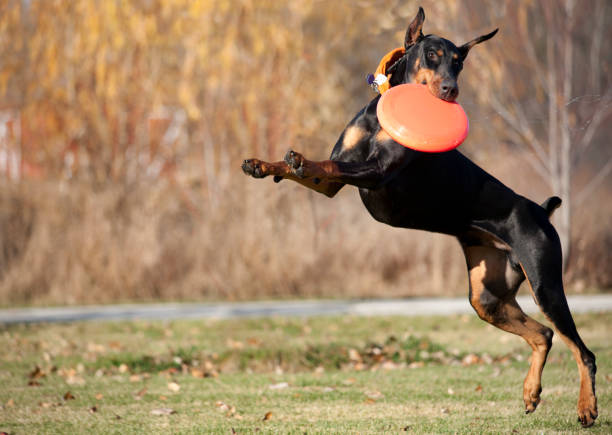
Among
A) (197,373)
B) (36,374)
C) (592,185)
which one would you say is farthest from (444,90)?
(592,185)

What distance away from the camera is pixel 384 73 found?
589 centimetres

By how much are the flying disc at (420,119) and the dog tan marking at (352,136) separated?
29 centimetres

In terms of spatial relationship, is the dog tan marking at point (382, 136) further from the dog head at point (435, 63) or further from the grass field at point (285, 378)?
the grass field at point (285, 378)

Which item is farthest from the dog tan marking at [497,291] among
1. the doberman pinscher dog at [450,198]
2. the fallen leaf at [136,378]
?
the fallen leaf at [136,378]

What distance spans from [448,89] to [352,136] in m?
0.71

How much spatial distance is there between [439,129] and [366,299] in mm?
10959

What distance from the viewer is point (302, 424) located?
5930 mm

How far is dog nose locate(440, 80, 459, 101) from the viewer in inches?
211

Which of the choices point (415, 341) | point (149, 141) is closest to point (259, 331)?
point (415, 341)

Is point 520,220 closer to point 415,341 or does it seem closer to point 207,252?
point 415,341

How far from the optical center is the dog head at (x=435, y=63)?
541cm

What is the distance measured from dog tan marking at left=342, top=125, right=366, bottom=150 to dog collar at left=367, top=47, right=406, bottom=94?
35 cm

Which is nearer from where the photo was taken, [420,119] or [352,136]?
[420,119]

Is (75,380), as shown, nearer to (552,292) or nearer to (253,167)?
(253,167)
